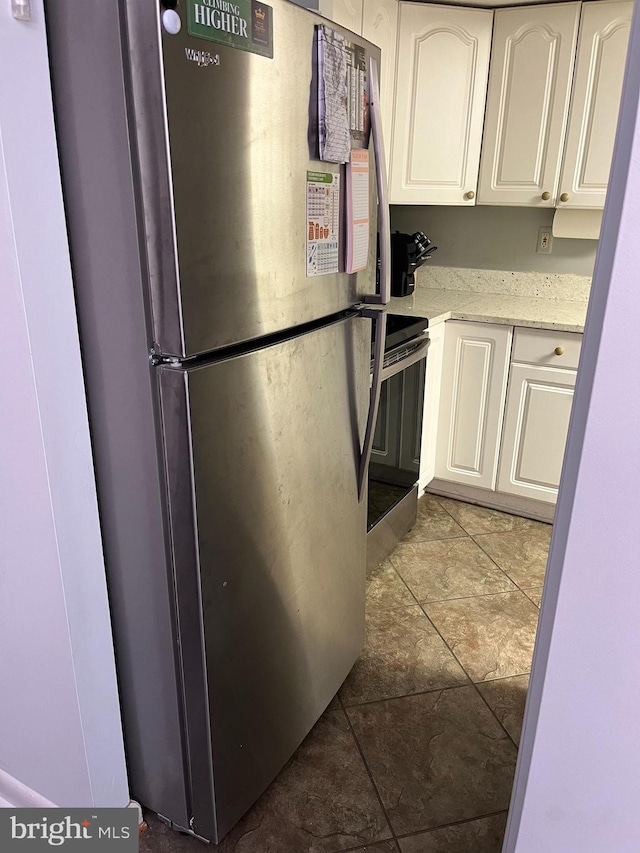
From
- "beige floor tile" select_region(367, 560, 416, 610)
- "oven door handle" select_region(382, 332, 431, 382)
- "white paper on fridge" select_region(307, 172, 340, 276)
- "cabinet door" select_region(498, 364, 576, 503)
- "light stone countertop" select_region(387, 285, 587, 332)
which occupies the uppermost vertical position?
"white paper on fridge" select_region(307, 172, 340, 276)

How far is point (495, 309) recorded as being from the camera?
2846 mm

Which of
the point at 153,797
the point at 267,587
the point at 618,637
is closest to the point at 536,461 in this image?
the point at 267,587

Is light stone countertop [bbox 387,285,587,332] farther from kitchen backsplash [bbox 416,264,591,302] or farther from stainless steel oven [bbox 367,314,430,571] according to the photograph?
stainless steel oven [bbox 367,314,430,571]

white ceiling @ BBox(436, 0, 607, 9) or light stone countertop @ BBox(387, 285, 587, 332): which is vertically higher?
white ceiling @ BBox(436, 0, 607, 9)

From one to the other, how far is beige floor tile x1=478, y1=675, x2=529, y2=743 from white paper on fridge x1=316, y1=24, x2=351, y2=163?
59.4 inches

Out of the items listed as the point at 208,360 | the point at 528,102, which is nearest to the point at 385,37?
the point at 528,102

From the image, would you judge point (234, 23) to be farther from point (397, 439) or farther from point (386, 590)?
point (386, 590)

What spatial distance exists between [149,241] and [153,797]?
123 cm

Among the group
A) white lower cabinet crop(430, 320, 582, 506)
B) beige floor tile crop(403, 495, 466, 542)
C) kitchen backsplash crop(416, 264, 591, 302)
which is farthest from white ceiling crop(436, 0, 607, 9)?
beige floor tile crop(403, 495, 466, 542)

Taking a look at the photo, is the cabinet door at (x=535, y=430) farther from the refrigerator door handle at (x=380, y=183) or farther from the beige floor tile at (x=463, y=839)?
the beige floor tile at (x=463, y=839)

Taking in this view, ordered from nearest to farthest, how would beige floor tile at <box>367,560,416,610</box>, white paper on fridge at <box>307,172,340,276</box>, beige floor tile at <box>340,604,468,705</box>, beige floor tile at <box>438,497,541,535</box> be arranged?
white paper on fridge at <box>307,172,340,276</box>, beige floor tile at <box>340,604,468,705</box>, beige floor tile at <box>367,560,416,610</box>, beige floor tile at <box>438,497,541,535</box>

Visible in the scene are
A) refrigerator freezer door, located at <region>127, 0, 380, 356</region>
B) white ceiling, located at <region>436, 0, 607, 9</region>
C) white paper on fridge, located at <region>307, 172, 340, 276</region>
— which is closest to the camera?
refrigerator freezer door, located at <region>127, 0, 380, 356</region>

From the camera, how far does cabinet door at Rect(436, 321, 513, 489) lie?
277 cm

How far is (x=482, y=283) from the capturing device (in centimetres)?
327
